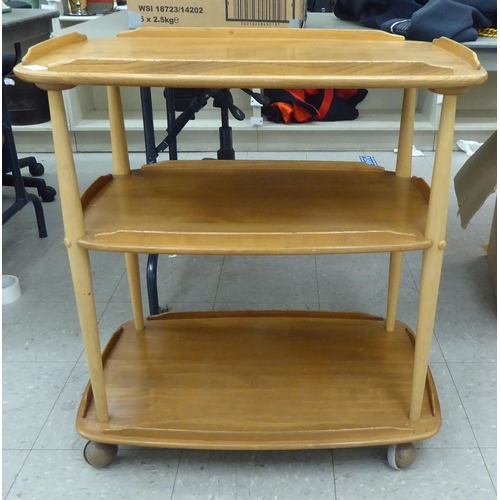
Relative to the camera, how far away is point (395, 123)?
3020 mm

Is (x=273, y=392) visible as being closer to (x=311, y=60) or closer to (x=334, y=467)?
(x=334, y=467)

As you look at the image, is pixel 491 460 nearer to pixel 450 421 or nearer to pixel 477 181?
pixel 450 421

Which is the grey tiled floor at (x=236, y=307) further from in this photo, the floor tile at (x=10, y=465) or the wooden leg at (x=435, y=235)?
the wooden leg at (x=435, y=235)

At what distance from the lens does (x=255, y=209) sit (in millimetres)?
997

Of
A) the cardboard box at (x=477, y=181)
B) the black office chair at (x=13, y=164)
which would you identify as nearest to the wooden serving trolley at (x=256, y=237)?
the cardboard box at (x=477, y=181)

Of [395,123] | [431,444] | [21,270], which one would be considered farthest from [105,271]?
[395,123]

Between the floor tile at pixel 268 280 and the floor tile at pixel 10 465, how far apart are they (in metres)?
0.74

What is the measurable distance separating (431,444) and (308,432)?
318 mm

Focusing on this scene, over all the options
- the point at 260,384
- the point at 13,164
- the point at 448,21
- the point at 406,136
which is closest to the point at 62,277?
the point at 13,164

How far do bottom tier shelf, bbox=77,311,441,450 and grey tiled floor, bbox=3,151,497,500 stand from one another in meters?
0.12

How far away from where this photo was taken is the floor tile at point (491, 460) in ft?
3.59

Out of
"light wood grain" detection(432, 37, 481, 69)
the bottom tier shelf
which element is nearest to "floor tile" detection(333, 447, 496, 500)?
the bottom tier shelf

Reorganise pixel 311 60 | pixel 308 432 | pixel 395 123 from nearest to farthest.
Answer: pixel 311 60 → pixel 308 432 → pixel 395 123

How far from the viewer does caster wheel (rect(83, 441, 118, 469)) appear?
3.60ft
